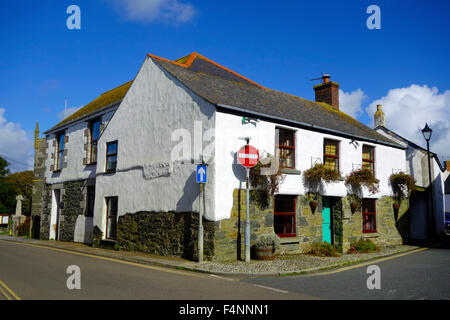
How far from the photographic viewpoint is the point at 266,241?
1122 centimetres

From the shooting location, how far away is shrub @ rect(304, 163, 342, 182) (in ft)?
44.1

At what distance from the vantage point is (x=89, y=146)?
18906mm

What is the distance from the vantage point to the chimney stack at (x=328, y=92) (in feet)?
70.7

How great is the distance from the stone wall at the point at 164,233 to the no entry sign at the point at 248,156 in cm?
217

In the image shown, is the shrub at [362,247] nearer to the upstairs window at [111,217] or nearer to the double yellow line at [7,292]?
the upstairs window at [111,217]

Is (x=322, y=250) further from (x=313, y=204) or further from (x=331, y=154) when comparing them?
(x=331, y=154)

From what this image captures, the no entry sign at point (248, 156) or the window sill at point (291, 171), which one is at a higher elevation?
the no entry sign at point (248, 156)

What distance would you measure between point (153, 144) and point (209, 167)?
141 inches

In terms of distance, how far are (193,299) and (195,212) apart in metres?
5.20

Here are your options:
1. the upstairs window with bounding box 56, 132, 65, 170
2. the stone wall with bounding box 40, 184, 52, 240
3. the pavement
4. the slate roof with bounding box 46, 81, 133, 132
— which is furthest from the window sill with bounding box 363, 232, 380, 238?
the stone wall with bounding box 40, 184, 52, 240

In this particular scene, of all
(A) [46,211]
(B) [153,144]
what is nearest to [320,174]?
(B) [153,144]

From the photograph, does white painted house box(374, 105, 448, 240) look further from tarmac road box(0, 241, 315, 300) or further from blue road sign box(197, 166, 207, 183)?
→ tarmac road box(0, 241, 315, 300)

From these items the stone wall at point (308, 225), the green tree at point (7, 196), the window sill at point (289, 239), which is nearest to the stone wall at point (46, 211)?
the stone wall at point (308, 225)
